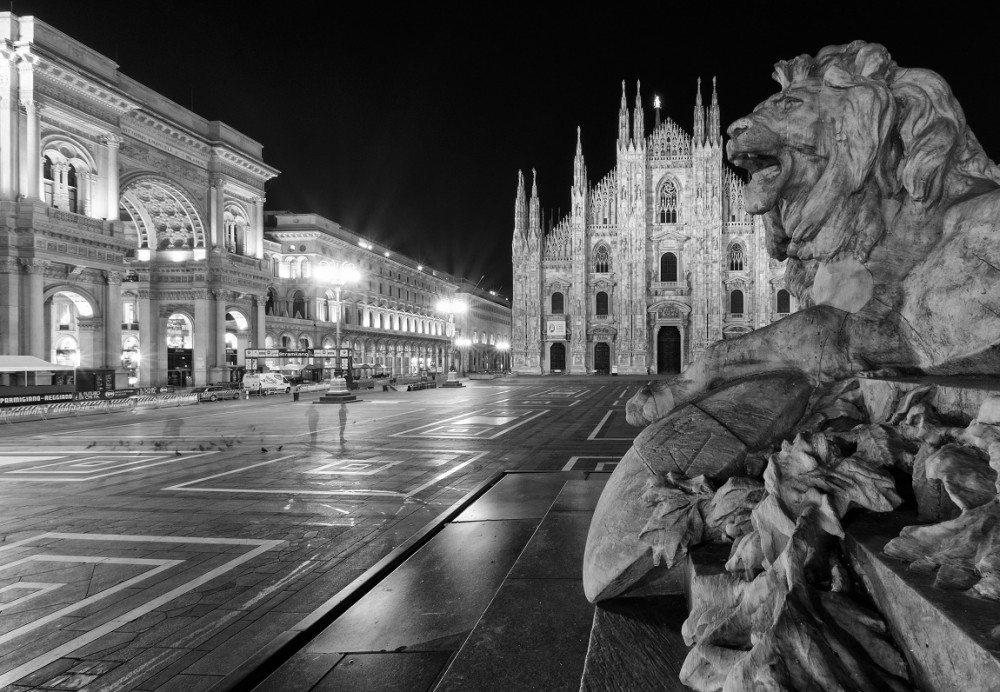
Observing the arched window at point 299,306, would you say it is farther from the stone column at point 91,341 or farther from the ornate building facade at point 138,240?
the stone column at point 91,341

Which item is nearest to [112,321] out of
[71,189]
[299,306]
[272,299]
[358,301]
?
[71,189]

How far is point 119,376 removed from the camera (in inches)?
977

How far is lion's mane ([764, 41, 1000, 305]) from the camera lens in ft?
7.25

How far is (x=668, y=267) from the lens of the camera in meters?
46.8

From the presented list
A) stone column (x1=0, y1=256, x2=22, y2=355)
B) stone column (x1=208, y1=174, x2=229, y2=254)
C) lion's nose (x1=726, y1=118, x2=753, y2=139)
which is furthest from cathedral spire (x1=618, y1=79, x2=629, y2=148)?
lion's nose (x1=726, y1=118, x2=753, y2=139)

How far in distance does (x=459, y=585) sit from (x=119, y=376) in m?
27.2

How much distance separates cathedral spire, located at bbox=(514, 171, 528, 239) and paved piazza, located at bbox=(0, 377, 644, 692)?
3510cm

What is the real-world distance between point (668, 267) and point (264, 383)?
3260 cm

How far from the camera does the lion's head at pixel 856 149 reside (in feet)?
7.27

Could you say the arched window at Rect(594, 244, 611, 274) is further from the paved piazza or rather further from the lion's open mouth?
the lion's open mouth

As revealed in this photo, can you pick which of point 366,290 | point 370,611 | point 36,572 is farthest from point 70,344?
point 370,611

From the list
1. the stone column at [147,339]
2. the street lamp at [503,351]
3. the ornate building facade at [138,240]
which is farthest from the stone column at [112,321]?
the street lamp at [503,351]

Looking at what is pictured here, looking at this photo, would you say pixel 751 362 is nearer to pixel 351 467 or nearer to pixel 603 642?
pixel 603 642

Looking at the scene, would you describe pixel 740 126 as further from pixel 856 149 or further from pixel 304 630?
pixel 304 630
